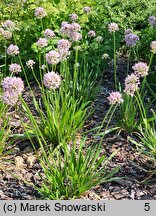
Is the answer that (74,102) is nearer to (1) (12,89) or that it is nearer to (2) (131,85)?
(2) (131,85)

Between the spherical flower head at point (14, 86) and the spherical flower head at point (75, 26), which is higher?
the spherical flower head at point (75, 26)

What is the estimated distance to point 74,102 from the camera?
3.77m

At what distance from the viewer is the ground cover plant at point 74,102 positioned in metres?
2.94

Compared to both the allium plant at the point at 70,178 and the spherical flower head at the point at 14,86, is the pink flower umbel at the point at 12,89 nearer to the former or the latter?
the spherical flower head at the point at 14,86

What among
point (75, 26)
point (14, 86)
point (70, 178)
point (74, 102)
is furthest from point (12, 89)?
point (74, 102)

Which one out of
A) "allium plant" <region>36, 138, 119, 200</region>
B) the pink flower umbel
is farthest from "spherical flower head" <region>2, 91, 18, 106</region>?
"allium plant" <region>36, 138, 119, 200</region>

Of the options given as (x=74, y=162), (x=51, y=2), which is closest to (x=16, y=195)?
(x=74, y=162)

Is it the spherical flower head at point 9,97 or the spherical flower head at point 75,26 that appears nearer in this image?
the spherical flower head at point 9,97

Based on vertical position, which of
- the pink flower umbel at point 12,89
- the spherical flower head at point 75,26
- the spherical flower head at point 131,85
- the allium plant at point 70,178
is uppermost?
the spherical flower head at point 75,26

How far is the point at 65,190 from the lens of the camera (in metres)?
2.92

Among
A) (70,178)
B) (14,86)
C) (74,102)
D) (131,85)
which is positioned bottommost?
(70,178)

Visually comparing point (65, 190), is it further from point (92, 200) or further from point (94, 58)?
point (94, 58)

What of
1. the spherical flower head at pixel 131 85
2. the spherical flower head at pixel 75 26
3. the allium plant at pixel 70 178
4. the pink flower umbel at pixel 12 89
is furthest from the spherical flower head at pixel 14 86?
the spherical flower head at pixel 75 26

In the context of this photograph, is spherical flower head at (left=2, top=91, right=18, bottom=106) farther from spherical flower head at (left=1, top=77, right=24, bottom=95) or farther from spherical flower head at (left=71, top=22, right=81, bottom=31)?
spherical flower head at (left=71, top=22, right=81, bottom=31)
